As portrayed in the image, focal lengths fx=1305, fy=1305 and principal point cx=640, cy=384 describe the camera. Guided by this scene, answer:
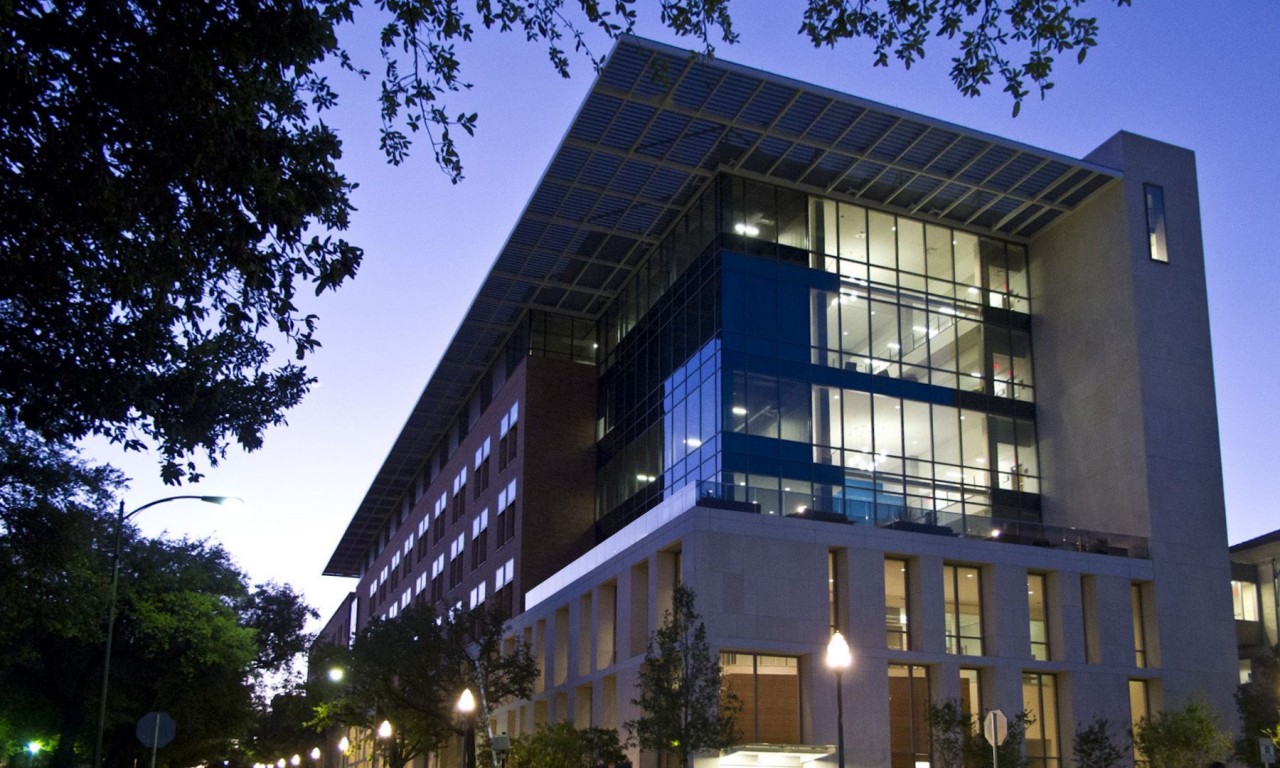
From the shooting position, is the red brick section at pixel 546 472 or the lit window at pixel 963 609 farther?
the red brick section at pixel 546 472

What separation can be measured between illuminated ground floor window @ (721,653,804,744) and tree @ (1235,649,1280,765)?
15.2 meters

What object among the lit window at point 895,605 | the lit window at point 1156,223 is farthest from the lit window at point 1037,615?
the lit window at point 1156,223

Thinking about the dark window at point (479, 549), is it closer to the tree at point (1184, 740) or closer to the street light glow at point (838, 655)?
the tree at point (1184, 740)

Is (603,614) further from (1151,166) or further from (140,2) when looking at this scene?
(140,2)

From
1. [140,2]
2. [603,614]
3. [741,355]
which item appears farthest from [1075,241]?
[140,2]

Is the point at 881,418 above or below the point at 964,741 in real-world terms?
above

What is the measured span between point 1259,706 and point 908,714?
39.6 ft

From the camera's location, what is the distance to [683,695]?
35344mm

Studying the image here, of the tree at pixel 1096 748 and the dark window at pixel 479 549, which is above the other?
the dark window at pixel 479 549

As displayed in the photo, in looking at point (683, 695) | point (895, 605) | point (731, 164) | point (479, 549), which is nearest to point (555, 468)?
point (479, 549)

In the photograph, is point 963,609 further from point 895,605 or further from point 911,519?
point 911,519

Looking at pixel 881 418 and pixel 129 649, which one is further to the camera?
pixel 129 649

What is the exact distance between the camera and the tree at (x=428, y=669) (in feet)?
165

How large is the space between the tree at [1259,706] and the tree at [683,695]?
59.8ft
